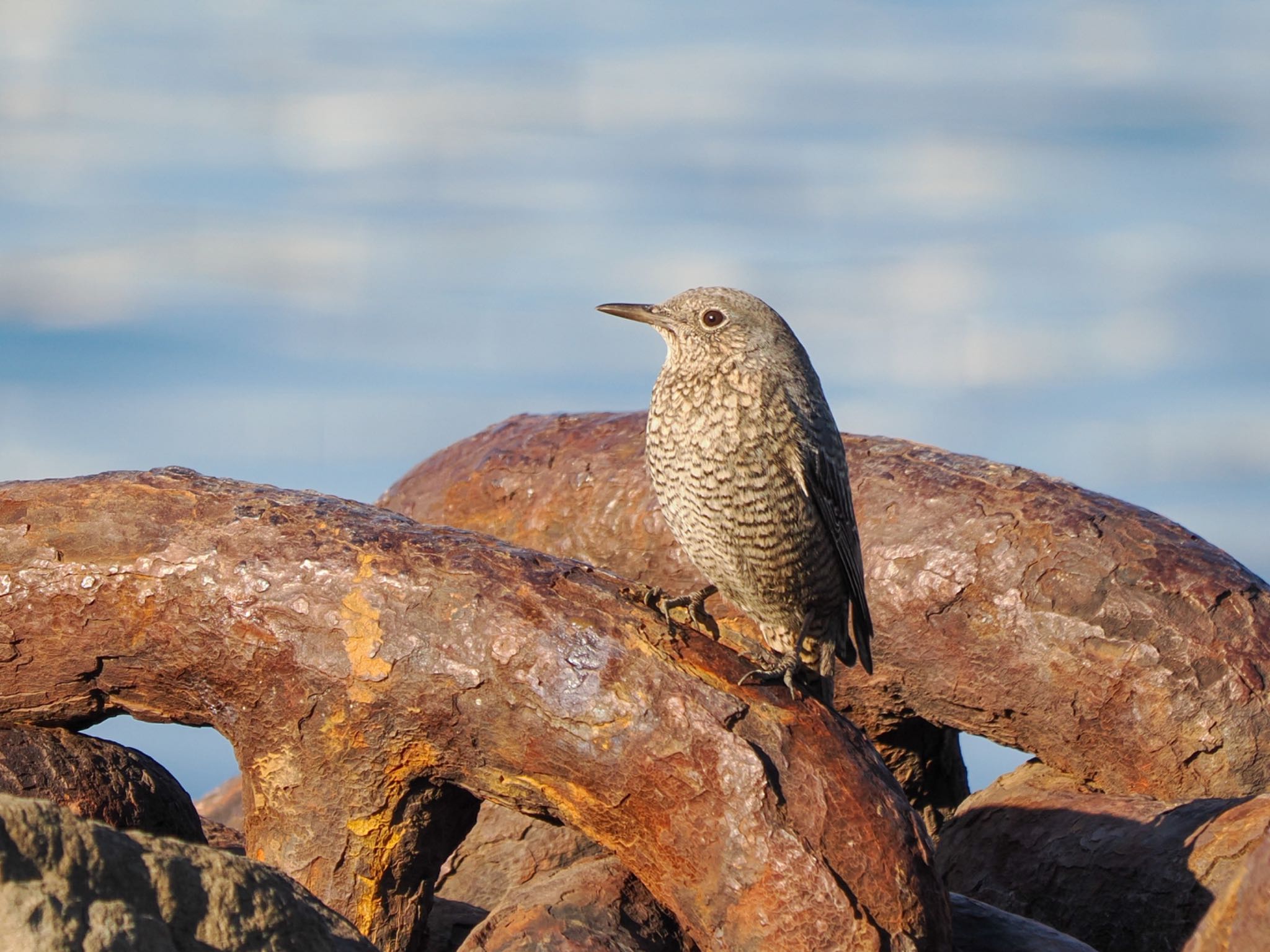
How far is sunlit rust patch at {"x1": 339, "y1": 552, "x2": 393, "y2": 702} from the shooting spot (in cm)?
491

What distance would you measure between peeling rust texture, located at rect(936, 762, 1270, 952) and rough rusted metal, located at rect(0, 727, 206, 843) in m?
3.08

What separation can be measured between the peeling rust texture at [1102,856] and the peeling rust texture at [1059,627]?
1.01ft

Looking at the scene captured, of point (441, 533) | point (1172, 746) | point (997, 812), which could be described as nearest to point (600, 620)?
point (441, 533)

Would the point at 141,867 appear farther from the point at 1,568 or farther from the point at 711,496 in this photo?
the point at 711,496

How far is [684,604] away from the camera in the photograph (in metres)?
6.15

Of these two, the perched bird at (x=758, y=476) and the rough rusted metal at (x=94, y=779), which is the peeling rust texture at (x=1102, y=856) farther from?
the rough rusted metal at (x=94, y=779)

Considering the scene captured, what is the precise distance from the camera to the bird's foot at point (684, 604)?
505 cm

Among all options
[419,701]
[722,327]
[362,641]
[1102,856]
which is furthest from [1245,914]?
[722,327]

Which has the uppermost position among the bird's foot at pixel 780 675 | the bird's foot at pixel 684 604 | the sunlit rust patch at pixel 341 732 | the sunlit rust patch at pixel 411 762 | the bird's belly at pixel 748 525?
the bird's belly at pixel 748 525

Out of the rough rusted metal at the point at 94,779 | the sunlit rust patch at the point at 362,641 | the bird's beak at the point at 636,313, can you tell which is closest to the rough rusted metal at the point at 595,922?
the sunlit rust patch at the point at 362,641

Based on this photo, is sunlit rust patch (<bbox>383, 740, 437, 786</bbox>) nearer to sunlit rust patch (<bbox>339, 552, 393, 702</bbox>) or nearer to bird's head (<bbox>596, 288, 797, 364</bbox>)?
sunlit rust patch (<bbox>339, 552, 393, 702</bbox>)

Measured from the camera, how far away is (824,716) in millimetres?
4973

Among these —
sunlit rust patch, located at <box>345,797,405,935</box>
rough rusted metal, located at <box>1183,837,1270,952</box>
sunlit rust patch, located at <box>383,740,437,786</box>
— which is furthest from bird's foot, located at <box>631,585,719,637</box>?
rough rusted metal, located at <box>1183,837,1270,952</box>

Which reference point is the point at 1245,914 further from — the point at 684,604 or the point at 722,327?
the point at 722,327
